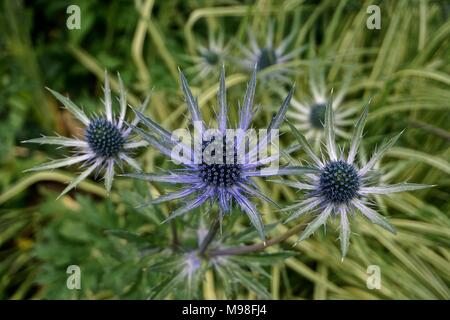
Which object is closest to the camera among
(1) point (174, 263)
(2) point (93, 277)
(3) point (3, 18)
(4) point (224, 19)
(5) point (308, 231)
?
(5) point (308, 231)

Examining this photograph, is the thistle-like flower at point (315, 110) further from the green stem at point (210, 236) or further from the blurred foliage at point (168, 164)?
the green stem at point (210, 236)

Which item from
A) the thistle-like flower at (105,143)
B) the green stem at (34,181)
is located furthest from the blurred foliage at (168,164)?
the thistle-like flower at (105,143)

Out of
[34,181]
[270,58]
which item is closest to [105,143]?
[34,181]

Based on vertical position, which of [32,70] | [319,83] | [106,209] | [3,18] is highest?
[3,18]

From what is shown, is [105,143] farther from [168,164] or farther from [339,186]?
[339,186]

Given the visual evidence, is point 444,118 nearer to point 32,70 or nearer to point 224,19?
point 224,19

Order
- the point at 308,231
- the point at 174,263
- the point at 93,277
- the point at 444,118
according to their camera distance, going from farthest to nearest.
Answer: the point at 444,118
the point at 93,277
the point at 174,263
the point at 308,231
